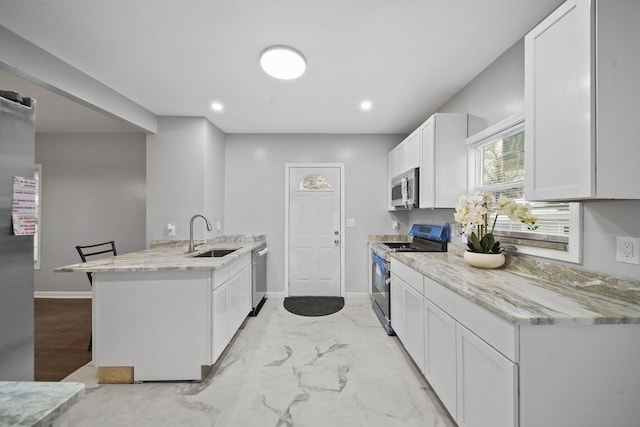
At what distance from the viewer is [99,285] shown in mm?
1938

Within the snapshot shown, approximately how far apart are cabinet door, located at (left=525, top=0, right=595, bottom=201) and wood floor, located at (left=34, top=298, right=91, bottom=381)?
3665 mm

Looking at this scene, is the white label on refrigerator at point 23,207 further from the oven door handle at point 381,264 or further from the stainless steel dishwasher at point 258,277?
the oven door handle at point 381,264

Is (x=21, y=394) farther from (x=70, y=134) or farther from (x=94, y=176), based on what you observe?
(x=70, y=134)

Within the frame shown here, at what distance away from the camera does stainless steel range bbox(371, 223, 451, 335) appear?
107 inches

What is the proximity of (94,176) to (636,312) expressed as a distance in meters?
5.75

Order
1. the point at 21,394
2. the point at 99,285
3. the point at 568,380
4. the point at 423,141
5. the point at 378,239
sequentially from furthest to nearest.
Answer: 1. the point at 378,239
2. the point at 423,141
3. the point at 99,285
4. the point at 568,380
5. the point at 21,394

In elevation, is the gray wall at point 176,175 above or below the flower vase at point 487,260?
above

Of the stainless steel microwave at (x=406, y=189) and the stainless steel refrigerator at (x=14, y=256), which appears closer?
the stainless steel refrigerator at (x=14, y=256)

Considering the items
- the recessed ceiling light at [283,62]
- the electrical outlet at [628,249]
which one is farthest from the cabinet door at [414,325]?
the recessed ceiling light at [283,62]

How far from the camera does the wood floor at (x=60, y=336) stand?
2.18 meters

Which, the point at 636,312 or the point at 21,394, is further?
the point at 636,312

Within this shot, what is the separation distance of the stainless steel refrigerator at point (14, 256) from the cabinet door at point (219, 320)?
3.16 ft

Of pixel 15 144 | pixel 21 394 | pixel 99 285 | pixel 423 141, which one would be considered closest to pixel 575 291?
pixel 423 141

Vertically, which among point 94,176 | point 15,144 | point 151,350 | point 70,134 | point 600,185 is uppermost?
point 70,134
